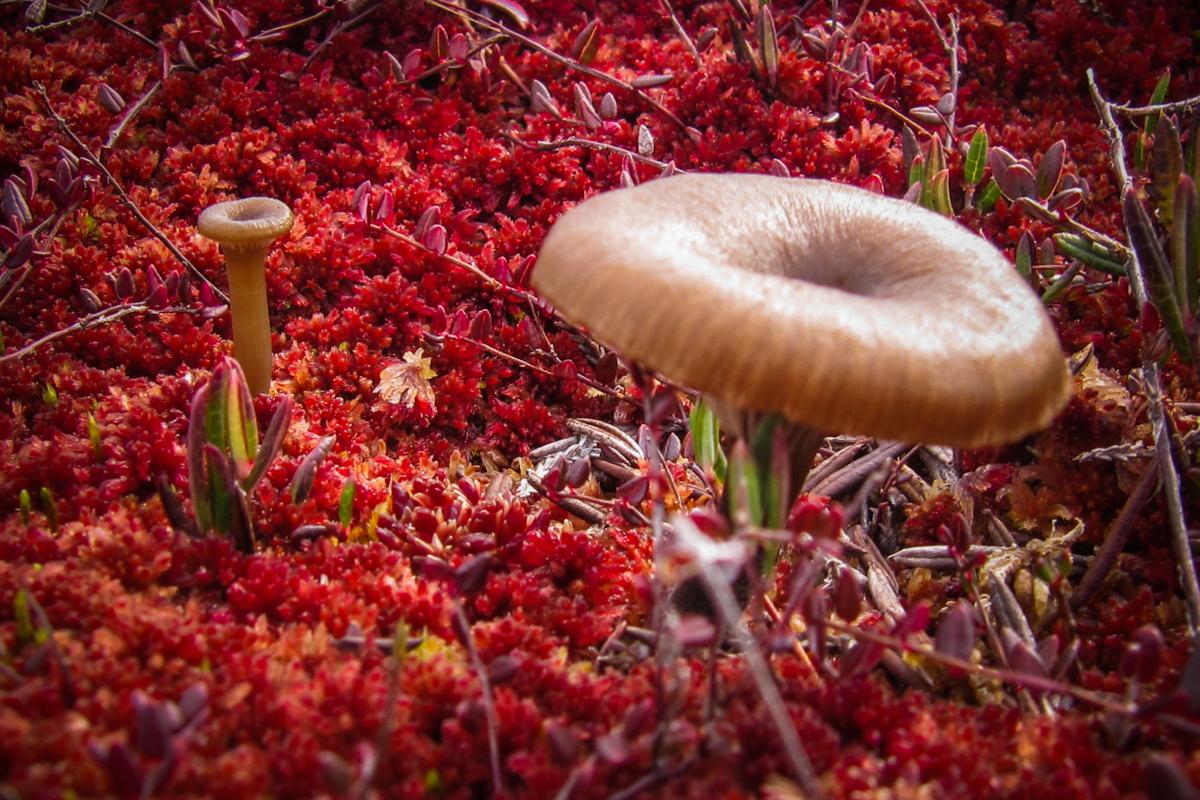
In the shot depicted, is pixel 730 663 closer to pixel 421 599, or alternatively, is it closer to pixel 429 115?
pixel 421 599

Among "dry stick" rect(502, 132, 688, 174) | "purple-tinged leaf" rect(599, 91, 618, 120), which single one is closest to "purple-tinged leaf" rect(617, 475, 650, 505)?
"dry stick" rect(502, 132, 688, 174)

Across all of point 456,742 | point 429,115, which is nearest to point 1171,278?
point 456,742

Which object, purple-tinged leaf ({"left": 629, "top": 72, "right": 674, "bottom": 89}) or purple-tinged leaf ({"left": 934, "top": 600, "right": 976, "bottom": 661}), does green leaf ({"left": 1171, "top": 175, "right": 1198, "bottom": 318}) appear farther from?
purple-tinged leaf ({"left": 629, "top": 72, "right": 674, "bottom": 89})

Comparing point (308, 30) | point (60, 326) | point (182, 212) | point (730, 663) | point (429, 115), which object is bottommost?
point (730, 663)

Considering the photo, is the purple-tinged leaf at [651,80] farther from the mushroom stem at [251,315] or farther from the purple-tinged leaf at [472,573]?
the purple-tinged leaf at [472,573]

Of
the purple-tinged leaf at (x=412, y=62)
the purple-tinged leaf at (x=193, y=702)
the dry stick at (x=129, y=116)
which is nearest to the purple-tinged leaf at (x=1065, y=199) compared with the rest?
the purple-tinged leaf at (x=412, y=62)

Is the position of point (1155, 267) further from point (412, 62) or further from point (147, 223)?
point (147, 223)
